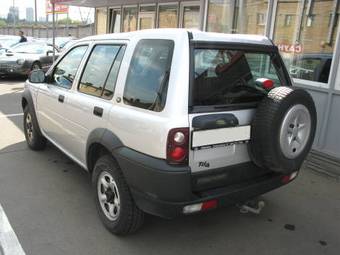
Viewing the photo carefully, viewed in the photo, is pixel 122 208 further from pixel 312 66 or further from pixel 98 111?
pixel 312 66

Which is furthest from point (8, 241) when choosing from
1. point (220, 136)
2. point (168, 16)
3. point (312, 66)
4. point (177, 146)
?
point (168, 16)

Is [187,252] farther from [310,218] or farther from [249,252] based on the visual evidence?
[310,218]

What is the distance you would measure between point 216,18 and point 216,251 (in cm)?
Result: 586

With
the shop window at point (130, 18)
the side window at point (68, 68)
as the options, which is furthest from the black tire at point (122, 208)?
the shop window at point (130, 18)

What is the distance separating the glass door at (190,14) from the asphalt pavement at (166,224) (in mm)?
5631

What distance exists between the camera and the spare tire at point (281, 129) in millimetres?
2713

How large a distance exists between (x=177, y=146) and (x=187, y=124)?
0.17m

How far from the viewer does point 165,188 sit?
2.51 m

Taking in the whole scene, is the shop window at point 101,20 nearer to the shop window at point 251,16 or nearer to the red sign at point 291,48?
the shop window at point 251,16

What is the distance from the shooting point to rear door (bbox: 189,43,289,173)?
2590 mm

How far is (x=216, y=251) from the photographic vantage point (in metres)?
3.01

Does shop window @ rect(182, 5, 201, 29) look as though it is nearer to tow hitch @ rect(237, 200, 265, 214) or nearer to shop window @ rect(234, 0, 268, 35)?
shop window @ rect(234, 0, 268, 35)

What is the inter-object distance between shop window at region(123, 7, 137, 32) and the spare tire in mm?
9472

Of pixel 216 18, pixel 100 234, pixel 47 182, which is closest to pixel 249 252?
pixel 100 234
